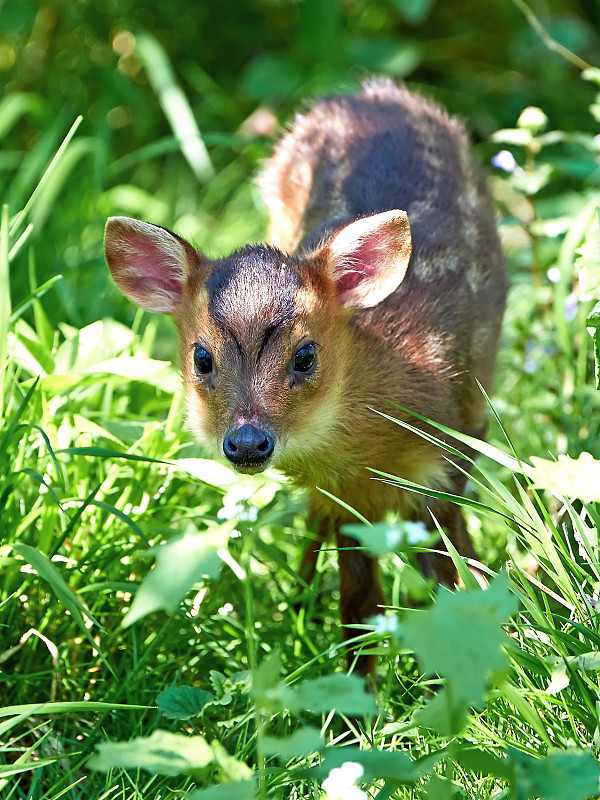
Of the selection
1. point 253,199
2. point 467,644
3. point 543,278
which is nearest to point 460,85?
point 253,199

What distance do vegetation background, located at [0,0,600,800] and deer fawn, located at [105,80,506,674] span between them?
0.20m

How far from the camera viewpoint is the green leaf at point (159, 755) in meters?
1.91

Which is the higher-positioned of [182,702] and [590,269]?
[590,269]

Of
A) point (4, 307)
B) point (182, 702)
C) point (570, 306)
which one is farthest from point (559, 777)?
point (570, 306)

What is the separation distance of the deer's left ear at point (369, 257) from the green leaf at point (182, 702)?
141 centimetres

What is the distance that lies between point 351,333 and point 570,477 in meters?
1.21

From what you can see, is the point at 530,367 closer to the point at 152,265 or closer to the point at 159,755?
the point at 152,265

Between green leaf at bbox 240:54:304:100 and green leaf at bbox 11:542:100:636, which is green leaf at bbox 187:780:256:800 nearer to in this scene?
green leaf at bbox 11:542:100:636

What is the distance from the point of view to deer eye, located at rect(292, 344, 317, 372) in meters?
3.20

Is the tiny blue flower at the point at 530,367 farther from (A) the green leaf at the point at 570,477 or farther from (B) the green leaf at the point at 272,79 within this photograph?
(B) the green leaf at the point at 272,79

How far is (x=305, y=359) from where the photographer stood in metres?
3.22

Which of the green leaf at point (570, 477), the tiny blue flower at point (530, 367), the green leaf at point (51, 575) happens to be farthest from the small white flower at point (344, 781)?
the tiny blue flower at point (530, 367)

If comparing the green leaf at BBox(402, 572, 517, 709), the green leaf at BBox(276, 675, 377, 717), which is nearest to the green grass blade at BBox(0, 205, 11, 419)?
the green leaf at BBox(276, 675, 377, 717)

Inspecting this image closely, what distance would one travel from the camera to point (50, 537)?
320 cm
